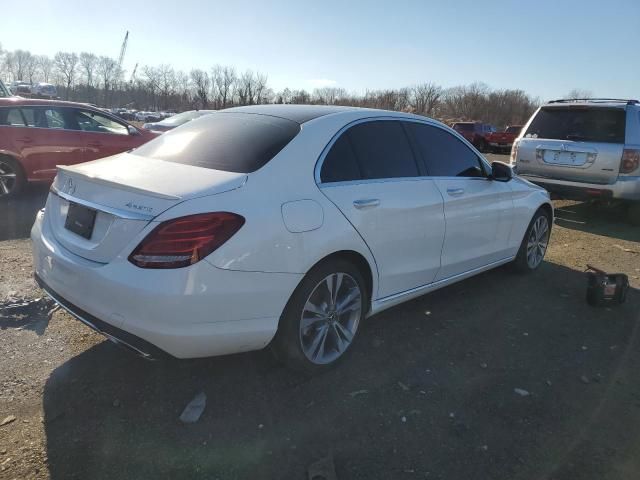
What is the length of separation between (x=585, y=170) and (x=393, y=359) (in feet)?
18.9

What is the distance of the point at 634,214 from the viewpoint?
8.05 meters

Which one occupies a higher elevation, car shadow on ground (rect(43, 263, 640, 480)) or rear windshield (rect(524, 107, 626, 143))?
rear windshield (rect(524, 107, 626, 143))

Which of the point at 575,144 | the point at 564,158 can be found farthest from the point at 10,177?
the point at 575,144

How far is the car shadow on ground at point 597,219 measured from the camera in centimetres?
774

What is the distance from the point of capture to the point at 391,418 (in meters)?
2.76

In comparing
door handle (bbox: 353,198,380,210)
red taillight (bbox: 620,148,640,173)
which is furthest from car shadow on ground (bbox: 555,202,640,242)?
door handle (bbox: 353,198,380,210)

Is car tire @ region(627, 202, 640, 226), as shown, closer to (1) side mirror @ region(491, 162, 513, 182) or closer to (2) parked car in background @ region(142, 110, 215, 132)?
(1) side mirror @ region(491, 162, 513, 182)

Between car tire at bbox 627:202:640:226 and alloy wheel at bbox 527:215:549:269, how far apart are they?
133 inches

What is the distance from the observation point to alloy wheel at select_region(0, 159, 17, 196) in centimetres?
778

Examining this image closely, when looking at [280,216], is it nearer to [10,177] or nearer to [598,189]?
[598,189]

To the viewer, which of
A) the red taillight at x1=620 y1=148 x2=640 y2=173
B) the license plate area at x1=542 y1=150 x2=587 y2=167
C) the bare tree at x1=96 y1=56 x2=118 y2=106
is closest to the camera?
the red taillight at x1=620 y1=148 x2=640 y2=173

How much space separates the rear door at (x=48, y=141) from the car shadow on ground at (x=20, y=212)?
0.43 metres

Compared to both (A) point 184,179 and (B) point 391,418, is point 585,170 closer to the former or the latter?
(B) point 391,418

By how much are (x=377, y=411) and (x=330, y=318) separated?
2.06ft
